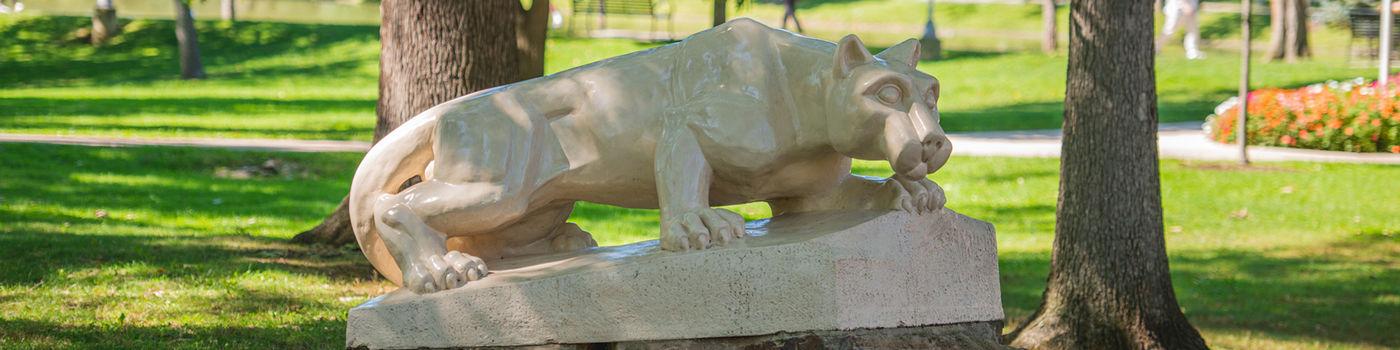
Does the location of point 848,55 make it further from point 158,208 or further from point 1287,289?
point 158,208

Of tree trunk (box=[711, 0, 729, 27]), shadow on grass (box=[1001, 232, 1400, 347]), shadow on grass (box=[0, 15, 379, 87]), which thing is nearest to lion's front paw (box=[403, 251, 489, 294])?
tree trunk (box=[711, 0, 729, 27])

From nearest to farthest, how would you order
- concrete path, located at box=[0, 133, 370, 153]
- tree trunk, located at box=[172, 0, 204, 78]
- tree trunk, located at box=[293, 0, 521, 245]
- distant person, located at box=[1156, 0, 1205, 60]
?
tree trunk, located at box=[293, 0, 521, 245] < concrete path, located at box=[0, 133, 370, 153] < tree trunk, located at box=[172, 0, 204, 78] < distant person, located at box=[1156, 0, 1205, 60]

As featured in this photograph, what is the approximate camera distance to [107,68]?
2547 centimetres

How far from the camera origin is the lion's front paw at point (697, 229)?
4.41 m

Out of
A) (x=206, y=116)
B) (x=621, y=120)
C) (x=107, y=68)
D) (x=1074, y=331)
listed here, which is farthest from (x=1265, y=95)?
(x=107, y=68)

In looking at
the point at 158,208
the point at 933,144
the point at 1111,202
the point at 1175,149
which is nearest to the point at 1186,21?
the point at 1175,149

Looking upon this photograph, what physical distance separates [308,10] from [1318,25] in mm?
25651

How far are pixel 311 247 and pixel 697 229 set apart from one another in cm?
502

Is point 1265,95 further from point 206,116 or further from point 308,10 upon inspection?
point 308,10

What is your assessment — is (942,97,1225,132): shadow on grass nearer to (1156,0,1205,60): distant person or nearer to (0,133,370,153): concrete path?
(1156,0,1205,60): distant person

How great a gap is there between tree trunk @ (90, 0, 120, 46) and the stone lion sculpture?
25.4 metres

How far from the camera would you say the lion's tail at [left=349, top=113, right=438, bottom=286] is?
471 cm

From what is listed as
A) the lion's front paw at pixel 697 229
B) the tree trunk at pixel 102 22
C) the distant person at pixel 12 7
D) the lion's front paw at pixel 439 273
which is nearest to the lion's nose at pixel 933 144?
the lion's front paw at pixel 697 229

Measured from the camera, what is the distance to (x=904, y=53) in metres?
4.63
